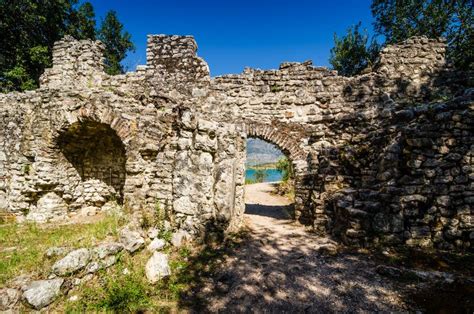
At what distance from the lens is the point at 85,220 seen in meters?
6.29

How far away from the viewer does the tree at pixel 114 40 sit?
19.0 metres

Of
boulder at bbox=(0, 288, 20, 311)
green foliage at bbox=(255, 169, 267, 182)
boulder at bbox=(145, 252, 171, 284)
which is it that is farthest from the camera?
green foliage at bbox=(255, 169, 267, 182)

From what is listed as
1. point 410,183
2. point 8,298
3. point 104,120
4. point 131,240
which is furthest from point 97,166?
point 410,183

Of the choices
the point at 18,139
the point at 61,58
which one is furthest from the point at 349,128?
the point at 61,58

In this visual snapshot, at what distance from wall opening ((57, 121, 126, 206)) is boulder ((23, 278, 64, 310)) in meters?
4.39

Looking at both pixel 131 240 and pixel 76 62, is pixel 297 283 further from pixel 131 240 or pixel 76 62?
pixel 76 62

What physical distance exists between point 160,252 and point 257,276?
1.58 m

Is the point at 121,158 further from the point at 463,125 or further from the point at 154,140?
the point at 463,125

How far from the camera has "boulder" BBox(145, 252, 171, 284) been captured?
10.3 feet

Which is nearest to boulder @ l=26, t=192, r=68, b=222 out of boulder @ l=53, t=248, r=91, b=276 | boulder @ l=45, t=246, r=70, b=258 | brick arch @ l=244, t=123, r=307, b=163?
boulder @ l=45, t=246, r=70, b=258

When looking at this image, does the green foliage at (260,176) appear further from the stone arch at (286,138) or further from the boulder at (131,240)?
the boulder at (131,240)

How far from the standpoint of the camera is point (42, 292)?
8.61ft

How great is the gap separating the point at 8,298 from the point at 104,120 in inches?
168

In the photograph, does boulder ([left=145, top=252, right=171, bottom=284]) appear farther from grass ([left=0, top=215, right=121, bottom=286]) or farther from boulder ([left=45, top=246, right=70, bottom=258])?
boulder ([left=45, top=246, right=70, bottom=258])
